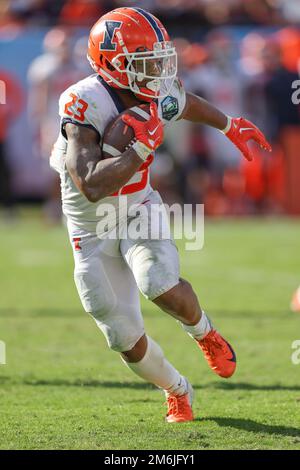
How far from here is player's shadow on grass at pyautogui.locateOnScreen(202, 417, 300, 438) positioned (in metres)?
3.66

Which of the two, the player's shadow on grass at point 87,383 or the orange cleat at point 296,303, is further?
the orange cleat at point 296,303

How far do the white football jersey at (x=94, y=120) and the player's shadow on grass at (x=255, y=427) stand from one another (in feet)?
3.04

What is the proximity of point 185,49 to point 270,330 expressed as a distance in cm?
694

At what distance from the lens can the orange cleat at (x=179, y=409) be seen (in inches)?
154

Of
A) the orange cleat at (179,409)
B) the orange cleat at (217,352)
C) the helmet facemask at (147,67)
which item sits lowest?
the orange cleat at (179,409)

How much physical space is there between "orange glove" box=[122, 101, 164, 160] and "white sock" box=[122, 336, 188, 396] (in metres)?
0.83

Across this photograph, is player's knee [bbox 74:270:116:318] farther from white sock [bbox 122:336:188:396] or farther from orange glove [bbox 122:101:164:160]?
orange glove [bbox 122:101:164:160]

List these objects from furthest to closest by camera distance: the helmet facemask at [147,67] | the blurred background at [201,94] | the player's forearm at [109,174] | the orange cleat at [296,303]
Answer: the blurred background at [201,94] → the orange cleat at [296,303] → the helmet facemask at [147,67] → the player's forearm at [109,174]

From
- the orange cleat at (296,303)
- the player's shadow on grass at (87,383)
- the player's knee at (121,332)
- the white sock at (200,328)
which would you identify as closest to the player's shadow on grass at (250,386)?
the player's shadow on grass at (87,383)

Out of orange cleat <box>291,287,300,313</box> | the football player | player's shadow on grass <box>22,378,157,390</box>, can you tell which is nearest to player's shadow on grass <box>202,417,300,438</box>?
the football player

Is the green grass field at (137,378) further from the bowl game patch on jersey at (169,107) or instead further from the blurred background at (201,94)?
the blurred background at (201,94)

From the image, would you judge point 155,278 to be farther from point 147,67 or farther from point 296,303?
point 296,303

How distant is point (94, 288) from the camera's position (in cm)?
385
